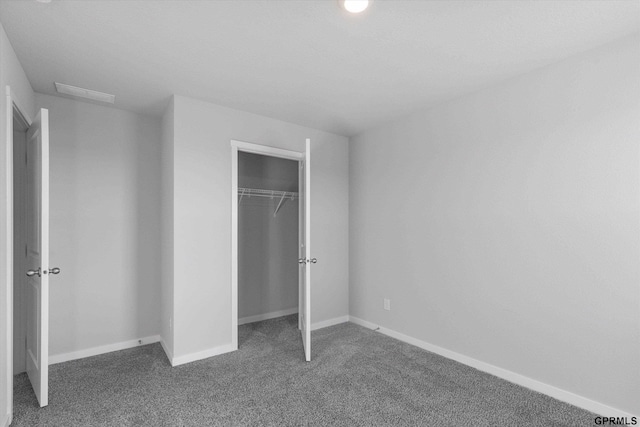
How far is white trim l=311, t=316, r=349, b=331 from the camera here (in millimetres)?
3944

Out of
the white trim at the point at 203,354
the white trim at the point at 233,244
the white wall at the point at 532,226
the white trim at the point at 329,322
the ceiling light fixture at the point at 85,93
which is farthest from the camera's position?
the white trim at the point at 329,322

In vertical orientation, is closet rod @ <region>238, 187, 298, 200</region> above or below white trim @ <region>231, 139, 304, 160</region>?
below

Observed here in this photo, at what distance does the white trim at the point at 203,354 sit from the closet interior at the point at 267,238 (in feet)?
2.93

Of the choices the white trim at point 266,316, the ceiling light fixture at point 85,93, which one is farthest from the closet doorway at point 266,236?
the ceiling light fixture at point 85,93

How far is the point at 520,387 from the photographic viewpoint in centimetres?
252

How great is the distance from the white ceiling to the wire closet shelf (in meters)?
1.26

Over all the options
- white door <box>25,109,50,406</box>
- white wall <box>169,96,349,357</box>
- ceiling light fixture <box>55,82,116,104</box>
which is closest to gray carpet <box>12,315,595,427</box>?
white door <box>25,109,50,406</box>

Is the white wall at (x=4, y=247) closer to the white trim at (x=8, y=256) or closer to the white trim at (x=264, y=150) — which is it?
the white trim at (x=8, y=256)

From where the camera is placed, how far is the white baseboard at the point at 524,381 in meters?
2.16

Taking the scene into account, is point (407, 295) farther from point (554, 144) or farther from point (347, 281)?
→ point (554, 144)

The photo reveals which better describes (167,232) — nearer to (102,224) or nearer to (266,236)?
(102,224)

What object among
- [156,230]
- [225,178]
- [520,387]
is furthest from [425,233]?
[156,230]

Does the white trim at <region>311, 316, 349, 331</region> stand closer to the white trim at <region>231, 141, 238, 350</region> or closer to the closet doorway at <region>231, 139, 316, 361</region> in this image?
the closet doorway at <region>231, 139, 316, 361</region>

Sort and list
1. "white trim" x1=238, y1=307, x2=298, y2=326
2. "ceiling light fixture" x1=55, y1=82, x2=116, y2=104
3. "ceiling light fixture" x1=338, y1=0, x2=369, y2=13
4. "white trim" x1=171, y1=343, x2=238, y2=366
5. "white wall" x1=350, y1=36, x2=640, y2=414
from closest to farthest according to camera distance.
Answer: "ceiling light fixture" x1=338, y1=0, x2=369, y2=13 < "white wall" x1=350, y1=36, x2=640, y2=414 < "ceiling light fixture" x1=55, y1=82, x2=116, y2=104 < "white trim" x1=171, y1=343, x2=238, y2=366 < "white trim" x1=238, y1=307, x2=298, y2=326
